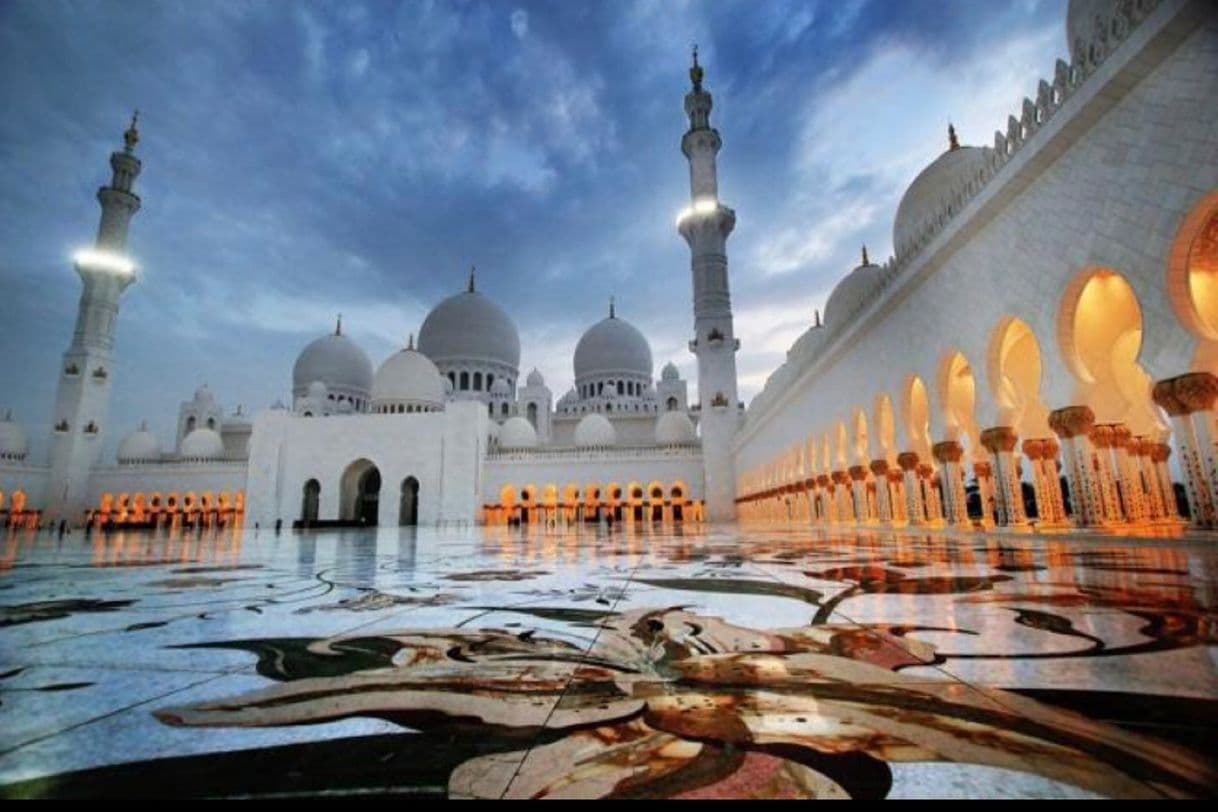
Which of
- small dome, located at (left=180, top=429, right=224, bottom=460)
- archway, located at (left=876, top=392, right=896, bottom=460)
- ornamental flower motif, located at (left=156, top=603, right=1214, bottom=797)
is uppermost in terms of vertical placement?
small dome, located at (left=180, top=429, right=224, bottom=460)

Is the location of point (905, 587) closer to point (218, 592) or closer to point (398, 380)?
point (218, 592)

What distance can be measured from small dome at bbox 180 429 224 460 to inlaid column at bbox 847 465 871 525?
2601 cm

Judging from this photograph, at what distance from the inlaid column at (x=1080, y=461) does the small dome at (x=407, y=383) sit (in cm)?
2219

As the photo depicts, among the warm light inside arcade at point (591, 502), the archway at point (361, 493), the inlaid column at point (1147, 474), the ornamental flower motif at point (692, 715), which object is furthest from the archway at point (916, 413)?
the archway at point (361, 493)

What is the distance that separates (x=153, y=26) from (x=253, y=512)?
1502cm

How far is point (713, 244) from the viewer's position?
2117cm

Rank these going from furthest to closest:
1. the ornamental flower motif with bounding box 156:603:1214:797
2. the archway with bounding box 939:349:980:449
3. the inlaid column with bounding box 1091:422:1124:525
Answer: the archway with bounding box 939:349:980:449, the inlaid column with bounding box 1091:422:1124:525, the ornamental flower motif with bounding box 156:603:1214:797

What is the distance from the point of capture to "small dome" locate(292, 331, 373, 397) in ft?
98.2

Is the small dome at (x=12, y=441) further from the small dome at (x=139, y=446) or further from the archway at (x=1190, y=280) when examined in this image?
the archway at (x=1190, y=280)

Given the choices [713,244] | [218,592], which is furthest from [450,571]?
[713,244]

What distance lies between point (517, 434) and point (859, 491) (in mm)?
16352

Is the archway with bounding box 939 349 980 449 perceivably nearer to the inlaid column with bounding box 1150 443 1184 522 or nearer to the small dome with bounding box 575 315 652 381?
the inlaid column with bounding box 1150 443 1184 522

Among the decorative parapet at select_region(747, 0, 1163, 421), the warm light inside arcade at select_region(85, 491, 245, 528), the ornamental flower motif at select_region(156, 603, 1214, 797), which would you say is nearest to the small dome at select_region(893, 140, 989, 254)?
the decorative parapet at select_region(747, 0, 1163, 421)

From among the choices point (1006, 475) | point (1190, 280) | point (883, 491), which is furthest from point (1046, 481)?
point (883, 491)
